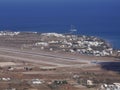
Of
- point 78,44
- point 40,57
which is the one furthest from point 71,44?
point 40,57

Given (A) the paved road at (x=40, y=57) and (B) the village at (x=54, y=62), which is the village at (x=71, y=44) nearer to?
(B) the village at (x=54, y=62)

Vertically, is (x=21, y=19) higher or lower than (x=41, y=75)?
higher

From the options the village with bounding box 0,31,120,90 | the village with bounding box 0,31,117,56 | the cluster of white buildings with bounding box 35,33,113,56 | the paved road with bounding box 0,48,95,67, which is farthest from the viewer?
the village with bounding box 0,31,117,56

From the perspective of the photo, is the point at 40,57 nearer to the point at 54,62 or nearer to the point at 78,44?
the point at 54,62

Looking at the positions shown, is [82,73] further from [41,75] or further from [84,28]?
[84,28]

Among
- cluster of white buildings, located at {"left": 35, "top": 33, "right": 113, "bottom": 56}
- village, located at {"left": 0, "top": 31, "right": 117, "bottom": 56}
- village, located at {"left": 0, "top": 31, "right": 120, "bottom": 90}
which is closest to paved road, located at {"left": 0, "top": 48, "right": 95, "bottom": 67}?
village, located at {"left": 0, "top": 31, "right": 120, "bottom": 90}

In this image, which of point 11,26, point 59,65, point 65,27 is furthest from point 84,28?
point 59,65

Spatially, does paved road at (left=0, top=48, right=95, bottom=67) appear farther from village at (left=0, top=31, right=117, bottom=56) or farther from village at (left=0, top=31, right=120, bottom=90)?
village at (left=0, top=31, right=117, bottom=56)

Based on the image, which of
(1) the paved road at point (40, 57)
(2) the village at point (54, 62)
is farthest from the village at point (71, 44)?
(1) the paved road at point (40, 57)
